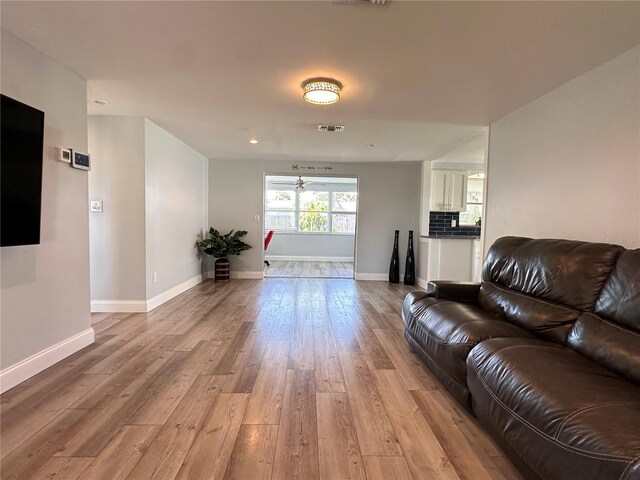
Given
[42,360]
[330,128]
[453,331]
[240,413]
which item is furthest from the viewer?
[330,128]

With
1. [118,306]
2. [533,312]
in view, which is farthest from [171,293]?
[533,312]

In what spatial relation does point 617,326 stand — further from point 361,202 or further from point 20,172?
point 361,202

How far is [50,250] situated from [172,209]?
2146 mm

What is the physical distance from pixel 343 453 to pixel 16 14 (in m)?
2.84

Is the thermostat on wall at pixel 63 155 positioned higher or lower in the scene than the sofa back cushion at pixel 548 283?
higher

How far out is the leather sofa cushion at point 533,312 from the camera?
5.70ft

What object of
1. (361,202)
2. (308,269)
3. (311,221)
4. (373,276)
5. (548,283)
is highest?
(361,202)

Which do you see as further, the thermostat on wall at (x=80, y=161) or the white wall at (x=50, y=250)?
the thermostat on wall at (x=80, y=161)

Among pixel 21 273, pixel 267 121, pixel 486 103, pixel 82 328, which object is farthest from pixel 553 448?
pixel 267 121

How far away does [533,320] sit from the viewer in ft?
6.15

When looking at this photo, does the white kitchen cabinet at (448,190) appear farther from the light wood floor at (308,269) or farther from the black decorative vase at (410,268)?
the light wood floor at (308,269)

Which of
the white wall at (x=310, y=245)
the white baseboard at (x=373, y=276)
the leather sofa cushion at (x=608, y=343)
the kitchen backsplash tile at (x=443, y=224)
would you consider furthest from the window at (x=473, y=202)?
the leather sofa cushion at (x=608, y=343)

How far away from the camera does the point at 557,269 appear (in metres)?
1.92

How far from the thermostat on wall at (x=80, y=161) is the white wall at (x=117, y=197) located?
970 millimetres
